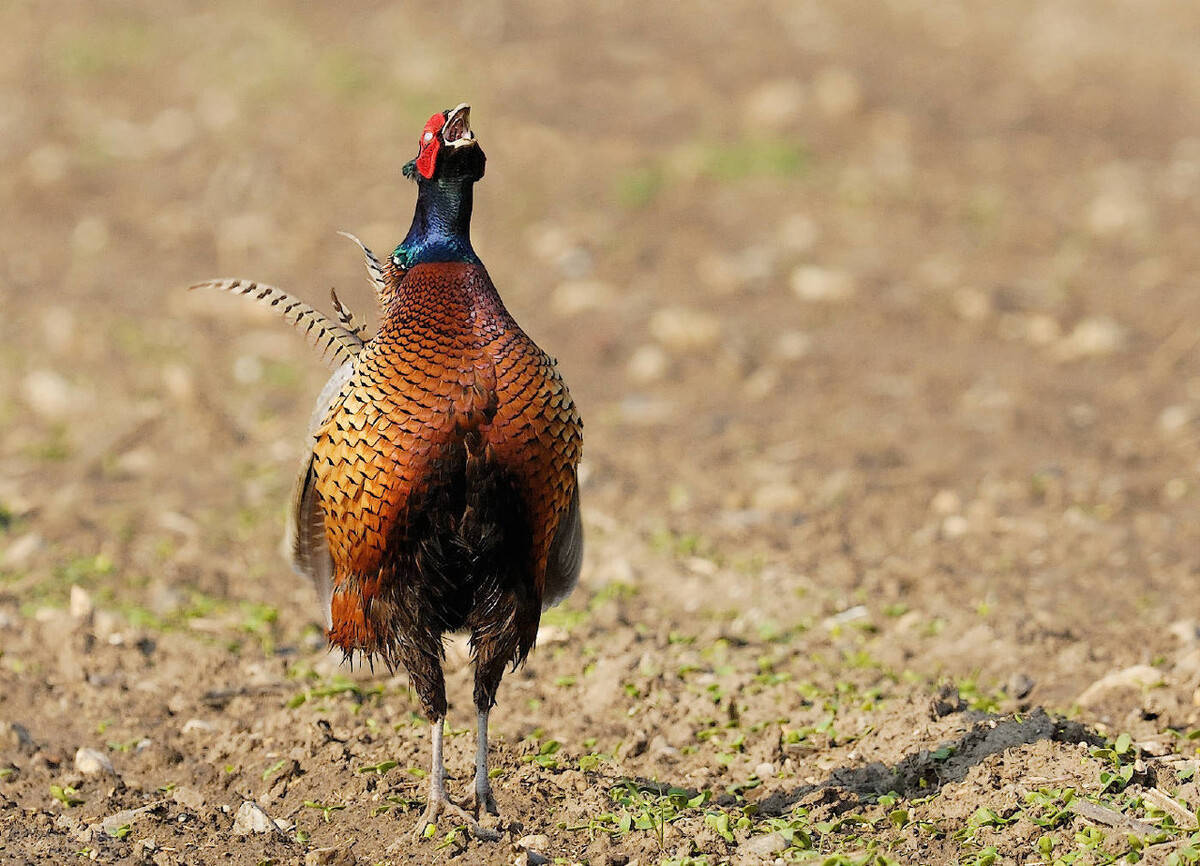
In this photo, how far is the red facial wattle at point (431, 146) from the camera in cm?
384

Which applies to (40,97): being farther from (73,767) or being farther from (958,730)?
(958,730)

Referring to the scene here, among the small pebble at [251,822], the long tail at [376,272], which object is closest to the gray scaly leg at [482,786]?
the small pebble at [251,822]

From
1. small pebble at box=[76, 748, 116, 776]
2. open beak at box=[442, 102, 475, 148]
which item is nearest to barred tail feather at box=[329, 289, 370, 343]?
open beak at box=[442, 102, 475, 148]

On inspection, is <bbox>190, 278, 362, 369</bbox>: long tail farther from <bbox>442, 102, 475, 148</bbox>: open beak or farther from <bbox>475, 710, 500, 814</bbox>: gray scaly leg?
<bbox>475, 710, 500, 814</bbox>: gray scaly leg

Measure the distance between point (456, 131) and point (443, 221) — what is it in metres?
0.24

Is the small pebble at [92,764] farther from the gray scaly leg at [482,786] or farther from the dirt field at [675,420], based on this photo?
the gray scaly leg at [482,786]

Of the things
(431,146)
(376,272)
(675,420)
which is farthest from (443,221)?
(675,420)

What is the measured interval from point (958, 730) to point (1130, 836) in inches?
30.2

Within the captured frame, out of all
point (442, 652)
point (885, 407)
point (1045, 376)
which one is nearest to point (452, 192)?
point (442, 652)

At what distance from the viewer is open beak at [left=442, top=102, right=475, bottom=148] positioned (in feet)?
12.5

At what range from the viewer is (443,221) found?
3922 millimetres

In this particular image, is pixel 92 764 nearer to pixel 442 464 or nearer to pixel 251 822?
pixel 251 822

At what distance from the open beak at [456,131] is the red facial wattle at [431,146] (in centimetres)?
2

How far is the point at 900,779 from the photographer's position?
4.15 m
